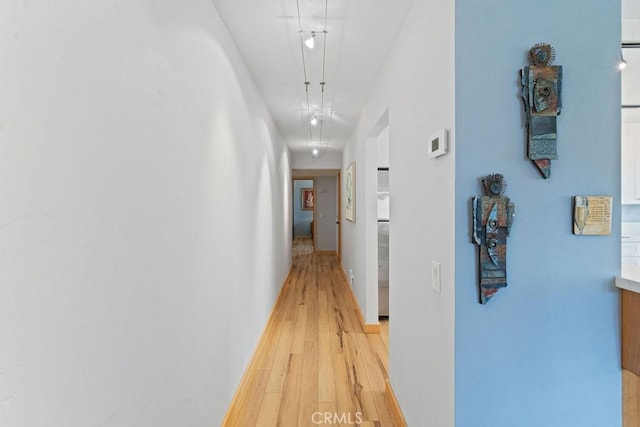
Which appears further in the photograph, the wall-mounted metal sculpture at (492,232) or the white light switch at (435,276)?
the white light switch at (435,276)

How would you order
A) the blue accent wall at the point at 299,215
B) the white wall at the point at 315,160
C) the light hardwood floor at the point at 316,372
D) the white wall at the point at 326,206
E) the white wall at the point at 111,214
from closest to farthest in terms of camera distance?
the white wall at the point at 111,214, the light hardwood floor at the point at 316,372, the white wall at the point at 315,160, the white wall at the point at 326,206, the blue accent wall at the point at 299,215

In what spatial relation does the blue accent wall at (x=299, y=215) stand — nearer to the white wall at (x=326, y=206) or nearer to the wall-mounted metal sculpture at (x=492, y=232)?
the white wall at (x=326, y=206)

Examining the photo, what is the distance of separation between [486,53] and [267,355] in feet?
9.37

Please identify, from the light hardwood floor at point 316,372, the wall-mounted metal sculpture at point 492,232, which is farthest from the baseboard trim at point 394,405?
the wall-mounted metal sculpture at point 492,232

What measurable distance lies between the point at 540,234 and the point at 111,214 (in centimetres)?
155

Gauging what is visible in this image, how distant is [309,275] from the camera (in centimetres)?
665

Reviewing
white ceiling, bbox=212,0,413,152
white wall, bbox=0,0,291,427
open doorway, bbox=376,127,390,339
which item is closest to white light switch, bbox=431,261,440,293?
white wall, bbox=0,0,291,427

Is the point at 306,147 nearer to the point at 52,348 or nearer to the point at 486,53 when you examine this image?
the point at 486,53

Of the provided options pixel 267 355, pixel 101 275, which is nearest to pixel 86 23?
pixel 101 275

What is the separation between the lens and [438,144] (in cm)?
151

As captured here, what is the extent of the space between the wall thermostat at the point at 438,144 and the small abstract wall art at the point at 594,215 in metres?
0.56

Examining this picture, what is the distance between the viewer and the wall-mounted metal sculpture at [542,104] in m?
1.34

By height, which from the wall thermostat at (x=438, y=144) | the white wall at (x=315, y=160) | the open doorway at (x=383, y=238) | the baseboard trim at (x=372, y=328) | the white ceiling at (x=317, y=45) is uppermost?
the white ceiling at (x=317, y=45)

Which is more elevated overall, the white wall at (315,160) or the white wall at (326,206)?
the white wall at (315,160)
